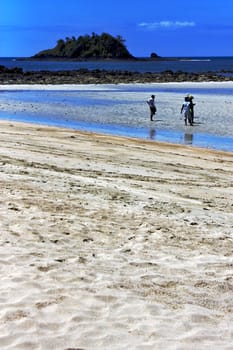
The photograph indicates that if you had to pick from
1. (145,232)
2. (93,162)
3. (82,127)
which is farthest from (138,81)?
(145,232)

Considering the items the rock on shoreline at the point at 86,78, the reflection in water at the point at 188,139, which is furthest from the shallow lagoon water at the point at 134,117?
the rock on shoreline at the point at 86,78

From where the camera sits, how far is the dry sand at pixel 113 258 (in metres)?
4.81

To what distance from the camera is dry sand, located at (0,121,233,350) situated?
15.8 feet

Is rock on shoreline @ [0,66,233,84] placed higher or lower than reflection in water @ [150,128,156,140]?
higher

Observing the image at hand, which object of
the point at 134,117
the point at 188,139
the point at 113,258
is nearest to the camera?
the point at 113,258

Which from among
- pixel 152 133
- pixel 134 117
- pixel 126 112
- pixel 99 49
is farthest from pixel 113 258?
pixel 99 49

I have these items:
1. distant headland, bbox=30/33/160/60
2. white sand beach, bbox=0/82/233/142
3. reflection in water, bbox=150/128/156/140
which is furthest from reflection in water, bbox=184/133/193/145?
distant headland, bbox=30/33/160/60

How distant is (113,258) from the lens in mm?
6629

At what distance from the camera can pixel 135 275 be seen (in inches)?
240

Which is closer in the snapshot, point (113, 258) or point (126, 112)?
point (113, 258)

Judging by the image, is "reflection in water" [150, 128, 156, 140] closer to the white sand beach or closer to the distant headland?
the white sand beach

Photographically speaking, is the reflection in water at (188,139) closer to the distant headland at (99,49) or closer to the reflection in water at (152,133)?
the reflection in water at (152,133)

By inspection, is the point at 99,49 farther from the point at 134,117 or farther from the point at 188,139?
the point at 188,139

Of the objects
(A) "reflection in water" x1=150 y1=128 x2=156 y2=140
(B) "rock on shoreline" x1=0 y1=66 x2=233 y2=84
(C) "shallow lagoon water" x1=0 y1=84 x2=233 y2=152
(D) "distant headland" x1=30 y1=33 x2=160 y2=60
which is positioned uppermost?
(D) "distant headland" x1=30 y1=33 x2=160 y2=60
